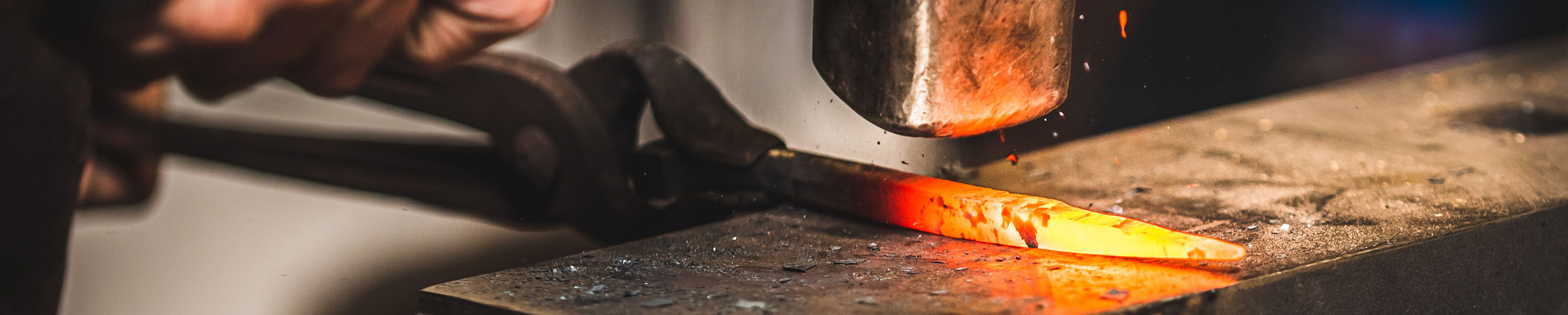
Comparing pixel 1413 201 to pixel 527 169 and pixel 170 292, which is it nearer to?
pixel 527 169

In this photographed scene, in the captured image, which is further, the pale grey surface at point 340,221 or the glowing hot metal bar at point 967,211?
the pale grey surface at point 340,221

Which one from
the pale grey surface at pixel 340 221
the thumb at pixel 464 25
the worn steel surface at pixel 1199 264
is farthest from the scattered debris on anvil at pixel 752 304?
the pale grey surface at pixel 340 221

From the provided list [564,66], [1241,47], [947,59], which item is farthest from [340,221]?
[1241,47]

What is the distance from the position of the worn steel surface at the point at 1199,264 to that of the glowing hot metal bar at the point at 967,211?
1cm

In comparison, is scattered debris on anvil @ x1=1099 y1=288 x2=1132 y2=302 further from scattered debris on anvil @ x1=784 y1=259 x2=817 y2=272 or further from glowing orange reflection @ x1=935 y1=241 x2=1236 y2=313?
scattered debris on anvil @ x1=784 y1=259 x2=817 y2=272

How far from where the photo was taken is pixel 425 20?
0.91m

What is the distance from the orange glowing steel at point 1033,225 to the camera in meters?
0.71

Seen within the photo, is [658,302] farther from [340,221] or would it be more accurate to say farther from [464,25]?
[340,221]

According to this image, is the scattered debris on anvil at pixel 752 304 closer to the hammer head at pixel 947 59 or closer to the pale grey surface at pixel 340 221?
the hammer head at pixel 947 59

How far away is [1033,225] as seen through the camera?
79 centimetres

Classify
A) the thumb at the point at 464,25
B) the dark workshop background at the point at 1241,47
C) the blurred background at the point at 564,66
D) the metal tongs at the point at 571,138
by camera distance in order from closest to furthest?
the thumb at the point at 464,25 → the metal tongs at the point at 571,138 → the dark workshop background at the point at 1241,47 → the blurred background at the point at 564,66

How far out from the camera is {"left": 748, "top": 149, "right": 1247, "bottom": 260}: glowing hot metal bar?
Answer: 0.72 m

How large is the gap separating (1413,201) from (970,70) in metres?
0.52

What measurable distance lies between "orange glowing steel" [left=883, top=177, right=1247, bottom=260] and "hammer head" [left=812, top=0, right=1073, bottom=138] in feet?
0.31
